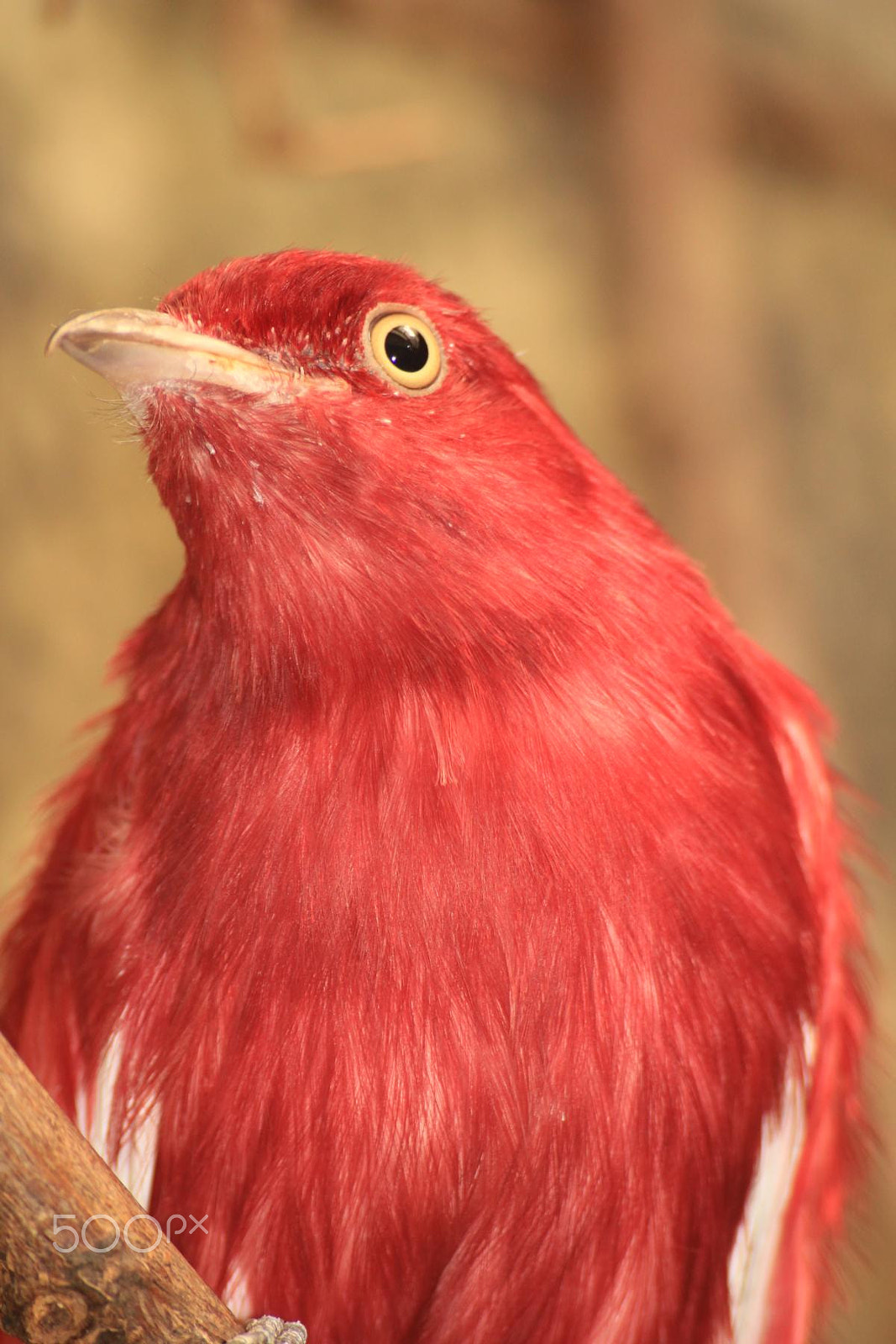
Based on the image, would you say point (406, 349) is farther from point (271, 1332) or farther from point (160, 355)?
point (271, 1332)

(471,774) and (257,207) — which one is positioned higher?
(257,207)

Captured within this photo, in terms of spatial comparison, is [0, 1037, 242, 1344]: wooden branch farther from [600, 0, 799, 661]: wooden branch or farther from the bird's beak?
[600, 0, 799, 661]: wooden branch

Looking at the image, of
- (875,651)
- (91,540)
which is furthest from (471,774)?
(875,651)

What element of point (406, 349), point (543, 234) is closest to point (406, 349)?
point (406, 349)

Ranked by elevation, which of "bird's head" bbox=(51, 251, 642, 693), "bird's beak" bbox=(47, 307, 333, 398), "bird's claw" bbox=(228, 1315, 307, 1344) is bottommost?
"bird's claw" bbox=(228, 1315, 307, 1344)

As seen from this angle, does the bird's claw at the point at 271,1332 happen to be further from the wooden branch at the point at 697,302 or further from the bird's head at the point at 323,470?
the wooden branch at the point at 697,302

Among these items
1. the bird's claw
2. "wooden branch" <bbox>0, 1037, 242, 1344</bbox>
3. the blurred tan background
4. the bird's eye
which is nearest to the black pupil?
the bird's eye

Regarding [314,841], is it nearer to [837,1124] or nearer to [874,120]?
[837,1124]
